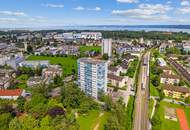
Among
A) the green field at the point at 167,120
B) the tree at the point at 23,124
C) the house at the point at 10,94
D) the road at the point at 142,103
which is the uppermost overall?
the tree at the point at 23,124

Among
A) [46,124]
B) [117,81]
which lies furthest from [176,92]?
[46,124]

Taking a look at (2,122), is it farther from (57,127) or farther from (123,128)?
(123,128)

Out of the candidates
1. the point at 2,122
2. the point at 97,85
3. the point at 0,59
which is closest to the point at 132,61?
the point at 97,85

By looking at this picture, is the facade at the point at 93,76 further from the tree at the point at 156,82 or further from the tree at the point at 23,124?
the tree at the point at 23,124

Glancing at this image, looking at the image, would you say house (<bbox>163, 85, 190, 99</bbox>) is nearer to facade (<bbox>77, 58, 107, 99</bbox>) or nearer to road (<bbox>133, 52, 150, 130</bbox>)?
road (<bbox>133, 52, 150, 130</bbox>)

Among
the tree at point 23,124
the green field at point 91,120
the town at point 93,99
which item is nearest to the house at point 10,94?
the town at point 93,99

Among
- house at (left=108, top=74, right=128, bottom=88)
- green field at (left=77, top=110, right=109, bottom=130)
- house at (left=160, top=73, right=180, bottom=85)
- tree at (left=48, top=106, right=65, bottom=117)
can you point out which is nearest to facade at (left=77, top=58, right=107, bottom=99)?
green field at (left=77, top=110, right=109, bottom=130)
